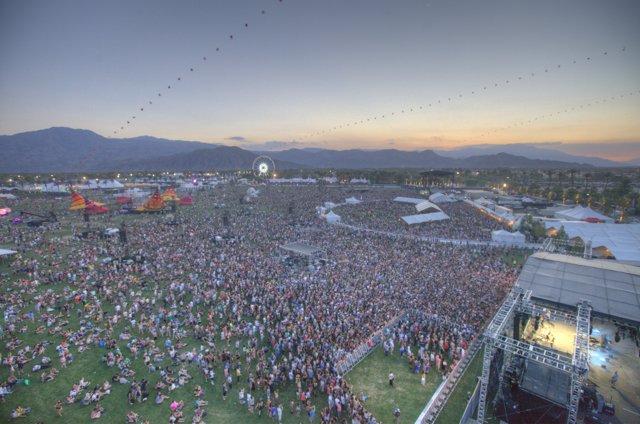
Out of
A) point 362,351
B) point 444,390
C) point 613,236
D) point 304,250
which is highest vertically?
point 613,236

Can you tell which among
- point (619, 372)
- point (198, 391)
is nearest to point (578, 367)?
point (619, 372)

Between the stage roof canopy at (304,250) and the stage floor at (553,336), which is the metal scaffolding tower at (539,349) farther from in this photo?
the stage roof canopy at (304,250)

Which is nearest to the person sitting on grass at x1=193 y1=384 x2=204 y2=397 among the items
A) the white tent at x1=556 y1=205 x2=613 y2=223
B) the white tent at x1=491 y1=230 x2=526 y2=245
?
the white tent at x1=491 y1=230 x2=526 y2=245

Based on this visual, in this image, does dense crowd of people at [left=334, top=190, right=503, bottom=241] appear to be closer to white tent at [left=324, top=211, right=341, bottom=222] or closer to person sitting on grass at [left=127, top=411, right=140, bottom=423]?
white tent at [left=324, top=211, right=341, bottom=222]

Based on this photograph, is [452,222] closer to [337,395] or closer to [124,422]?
[337,395]

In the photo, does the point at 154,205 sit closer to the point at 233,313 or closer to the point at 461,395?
the point at 233,313

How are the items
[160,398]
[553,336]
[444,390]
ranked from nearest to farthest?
1. [160,398]
2. [444,390]
3. [553,336]
